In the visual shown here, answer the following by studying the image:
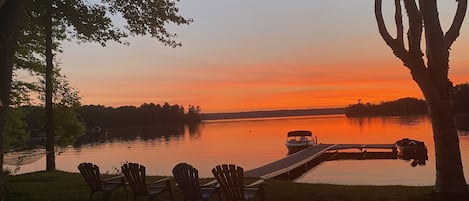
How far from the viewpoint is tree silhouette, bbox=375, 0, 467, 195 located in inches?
342

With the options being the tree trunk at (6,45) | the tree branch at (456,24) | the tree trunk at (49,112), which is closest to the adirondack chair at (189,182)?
the tree trunk at (6,45)

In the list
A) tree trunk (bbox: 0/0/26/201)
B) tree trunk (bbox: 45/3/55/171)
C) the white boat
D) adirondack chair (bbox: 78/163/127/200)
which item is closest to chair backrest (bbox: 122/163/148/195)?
adirondack chair (bbox: 78/163/127/200)

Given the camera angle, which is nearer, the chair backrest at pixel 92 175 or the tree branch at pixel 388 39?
the chair backrest at pixel 92 175

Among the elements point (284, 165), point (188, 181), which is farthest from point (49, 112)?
point (188, 181)

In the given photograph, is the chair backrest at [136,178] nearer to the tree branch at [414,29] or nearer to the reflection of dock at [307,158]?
the tree branch at [414,29]

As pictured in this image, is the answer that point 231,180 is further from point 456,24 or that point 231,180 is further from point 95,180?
point 456,24

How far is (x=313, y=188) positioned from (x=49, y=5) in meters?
7.24

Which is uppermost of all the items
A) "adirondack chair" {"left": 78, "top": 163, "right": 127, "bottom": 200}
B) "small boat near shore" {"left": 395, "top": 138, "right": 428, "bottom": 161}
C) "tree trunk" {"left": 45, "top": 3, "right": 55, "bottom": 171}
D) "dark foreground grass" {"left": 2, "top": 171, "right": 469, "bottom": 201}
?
"tree trunk" {"left": 45, "top": 3, "right": 55, "bottom": 171}

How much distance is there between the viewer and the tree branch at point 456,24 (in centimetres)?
879

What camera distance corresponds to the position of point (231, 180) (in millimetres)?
7668

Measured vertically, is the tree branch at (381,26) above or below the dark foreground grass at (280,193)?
above

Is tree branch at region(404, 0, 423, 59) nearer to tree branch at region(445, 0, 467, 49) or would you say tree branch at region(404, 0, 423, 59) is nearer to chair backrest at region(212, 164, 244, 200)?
tree branch at region(445, 0, 467, 49)

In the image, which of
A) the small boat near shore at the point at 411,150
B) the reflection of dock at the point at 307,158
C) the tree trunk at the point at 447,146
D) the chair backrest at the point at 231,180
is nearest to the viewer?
the chair backrest at the point at 231,180

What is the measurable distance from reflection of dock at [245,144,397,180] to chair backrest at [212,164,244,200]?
399 inches
